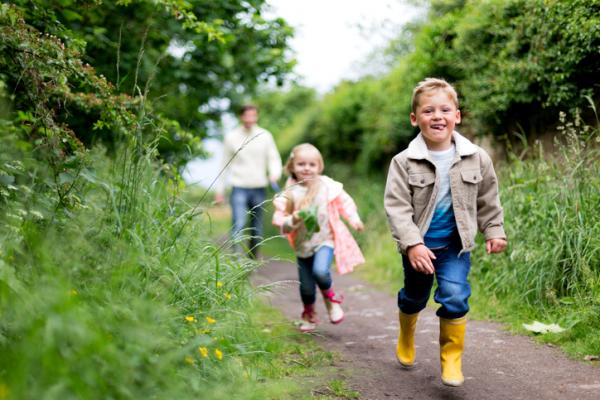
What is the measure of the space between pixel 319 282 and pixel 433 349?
1035 millimetres

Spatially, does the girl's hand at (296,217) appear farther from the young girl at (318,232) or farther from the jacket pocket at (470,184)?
the jacket pocket at (470,184)

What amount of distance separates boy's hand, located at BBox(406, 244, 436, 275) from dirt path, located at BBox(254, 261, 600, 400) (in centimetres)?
66

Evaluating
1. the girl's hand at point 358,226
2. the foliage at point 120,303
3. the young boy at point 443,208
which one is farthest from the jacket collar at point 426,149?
the girl's hand at point 358,226

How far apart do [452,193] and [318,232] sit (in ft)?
5.48

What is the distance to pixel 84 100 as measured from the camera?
4.01 metres

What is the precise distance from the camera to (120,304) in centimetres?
260

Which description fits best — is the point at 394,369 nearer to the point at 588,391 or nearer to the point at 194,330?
the point at 588,391

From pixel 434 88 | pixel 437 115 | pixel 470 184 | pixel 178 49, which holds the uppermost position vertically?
pixel 178 49

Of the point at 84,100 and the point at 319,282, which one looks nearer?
the point at 84,100

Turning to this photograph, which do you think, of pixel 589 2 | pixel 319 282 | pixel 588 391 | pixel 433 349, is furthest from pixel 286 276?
pixel 588 391

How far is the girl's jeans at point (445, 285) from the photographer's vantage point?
136 inches

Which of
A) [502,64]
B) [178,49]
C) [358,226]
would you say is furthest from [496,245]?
[178,49]

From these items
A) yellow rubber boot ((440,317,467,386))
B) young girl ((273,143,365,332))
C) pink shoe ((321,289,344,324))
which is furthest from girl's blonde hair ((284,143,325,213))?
yellow rubber boot ((440,317,467,386))

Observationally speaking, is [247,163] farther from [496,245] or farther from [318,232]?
[496,245]
